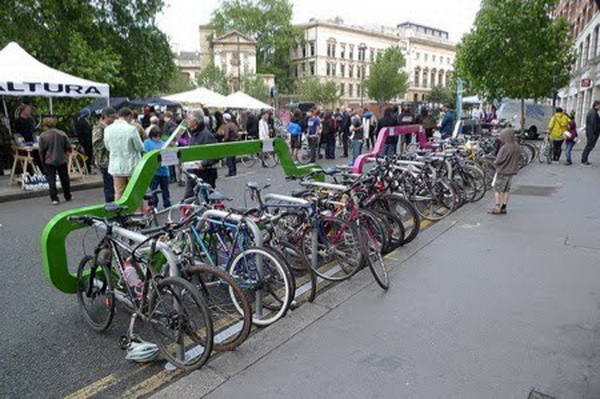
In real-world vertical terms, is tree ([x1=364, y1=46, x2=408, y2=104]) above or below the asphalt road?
above

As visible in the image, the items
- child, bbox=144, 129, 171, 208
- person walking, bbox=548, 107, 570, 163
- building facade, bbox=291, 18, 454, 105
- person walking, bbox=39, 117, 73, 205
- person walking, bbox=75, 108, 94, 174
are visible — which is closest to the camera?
child, bbox=144, 129, 171, 208

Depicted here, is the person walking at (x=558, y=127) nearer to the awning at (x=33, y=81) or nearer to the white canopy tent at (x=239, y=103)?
the white canopy tent at (x=239, y=103)

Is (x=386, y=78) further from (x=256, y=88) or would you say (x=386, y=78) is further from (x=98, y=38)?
(x=98, y=38)

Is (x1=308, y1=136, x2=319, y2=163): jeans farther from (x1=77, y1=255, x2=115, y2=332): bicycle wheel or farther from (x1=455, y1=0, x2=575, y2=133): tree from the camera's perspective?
(x1=77, y1=255, x2=115, y2=332): bicycle wheel

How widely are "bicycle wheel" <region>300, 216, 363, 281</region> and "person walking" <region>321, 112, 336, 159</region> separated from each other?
1077cm

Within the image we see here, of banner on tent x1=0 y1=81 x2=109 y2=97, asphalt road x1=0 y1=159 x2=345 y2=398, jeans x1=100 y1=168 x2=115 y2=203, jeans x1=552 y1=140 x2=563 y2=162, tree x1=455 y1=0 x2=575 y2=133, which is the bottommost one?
asphalt road x1=0 y1=159 x2=345 y2=398

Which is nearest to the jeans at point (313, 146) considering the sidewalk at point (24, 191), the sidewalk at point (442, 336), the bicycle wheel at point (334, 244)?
the sidewalk at point (24, 191)

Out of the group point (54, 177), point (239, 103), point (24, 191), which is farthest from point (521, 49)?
point (24, 191)

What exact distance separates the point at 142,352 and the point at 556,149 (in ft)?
45.4

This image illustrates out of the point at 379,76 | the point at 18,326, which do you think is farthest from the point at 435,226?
the point at 379,76

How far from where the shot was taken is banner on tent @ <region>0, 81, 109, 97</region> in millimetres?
9680

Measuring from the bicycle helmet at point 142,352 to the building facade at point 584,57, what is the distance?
2484 centimetres

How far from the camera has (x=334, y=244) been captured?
4.61 meters

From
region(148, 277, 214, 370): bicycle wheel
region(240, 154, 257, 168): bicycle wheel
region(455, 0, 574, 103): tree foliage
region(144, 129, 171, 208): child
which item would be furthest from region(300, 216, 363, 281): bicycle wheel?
region(455, 0, 574, 103): tree foliage
